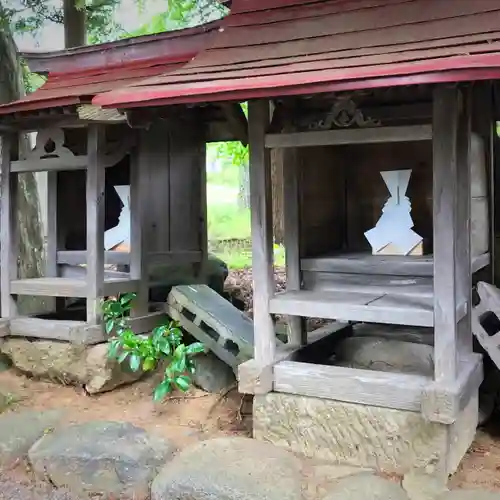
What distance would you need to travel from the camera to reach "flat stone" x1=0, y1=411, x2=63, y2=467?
15.3ft

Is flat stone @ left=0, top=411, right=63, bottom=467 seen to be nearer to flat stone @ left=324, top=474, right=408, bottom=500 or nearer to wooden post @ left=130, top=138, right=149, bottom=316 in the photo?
wooden post @ left=130, top=138, right=149, bottom=316

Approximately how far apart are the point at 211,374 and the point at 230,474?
1.93m

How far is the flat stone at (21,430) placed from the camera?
4648 millimetres

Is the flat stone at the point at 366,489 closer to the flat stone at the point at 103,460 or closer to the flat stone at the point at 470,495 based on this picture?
the flat stone at the point at 470,495

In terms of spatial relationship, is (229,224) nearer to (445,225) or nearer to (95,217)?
(95,217)

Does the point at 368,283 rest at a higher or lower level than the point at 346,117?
lower

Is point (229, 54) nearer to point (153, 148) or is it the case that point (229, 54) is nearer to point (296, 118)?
point (296, 118)

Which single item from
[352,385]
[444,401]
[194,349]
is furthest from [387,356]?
[194,349]

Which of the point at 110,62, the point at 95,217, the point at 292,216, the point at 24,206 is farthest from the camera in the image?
the point at 24,206

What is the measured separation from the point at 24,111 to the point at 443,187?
3.80m

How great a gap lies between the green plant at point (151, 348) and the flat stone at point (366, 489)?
5.72 feet

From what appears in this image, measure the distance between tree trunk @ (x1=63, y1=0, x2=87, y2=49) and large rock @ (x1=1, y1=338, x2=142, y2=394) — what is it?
17.4 feet

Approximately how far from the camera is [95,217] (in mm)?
5680

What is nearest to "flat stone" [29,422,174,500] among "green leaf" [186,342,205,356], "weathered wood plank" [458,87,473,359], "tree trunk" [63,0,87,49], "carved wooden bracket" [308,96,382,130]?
"green leaf" [186,342,205,356]
